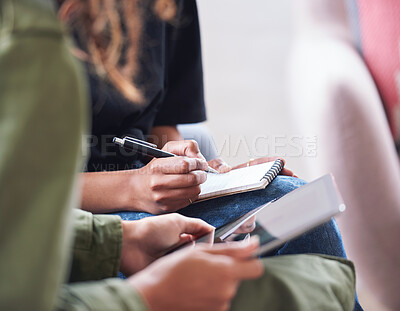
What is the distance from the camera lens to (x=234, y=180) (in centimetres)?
75

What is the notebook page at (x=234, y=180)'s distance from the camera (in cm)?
71

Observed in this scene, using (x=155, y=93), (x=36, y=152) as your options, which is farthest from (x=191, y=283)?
(x=155, y=93)

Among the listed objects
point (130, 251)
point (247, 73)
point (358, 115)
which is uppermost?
point (247, 73)

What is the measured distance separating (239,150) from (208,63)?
359mm

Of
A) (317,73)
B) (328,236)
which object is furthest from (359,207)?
(328,236)

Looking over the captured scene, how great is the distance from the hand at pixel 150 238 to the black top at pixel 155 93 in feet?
1.01

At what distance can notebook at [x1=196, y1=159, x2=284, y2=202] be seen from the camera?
70cm

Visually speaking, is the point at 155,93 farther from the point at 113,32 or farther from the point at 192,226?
the point at 192,226

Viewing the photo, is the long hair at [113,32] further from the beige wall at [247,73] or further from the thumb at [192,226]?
the beige wall at [247,73]

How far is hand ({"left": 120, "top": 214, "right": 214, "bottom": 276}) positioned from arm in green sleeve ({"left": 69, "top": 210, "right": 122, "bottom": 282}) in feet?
0.13

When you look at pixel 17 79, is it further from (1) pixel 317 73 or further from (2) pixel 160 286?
(1) pixel 317 73

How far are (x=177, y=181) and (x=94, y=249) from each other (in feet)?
0.69

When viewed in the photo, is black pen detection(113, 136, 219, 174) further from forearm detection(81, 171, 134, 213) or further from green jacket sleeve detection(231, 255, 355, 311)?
green jacket sleeve detection(231, 255, 355, 311)

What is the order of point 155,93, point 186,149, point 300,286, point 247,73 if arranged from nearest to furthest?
1. point 300,286
2. point 186,149
3. point 155,93
4. point 247,73
